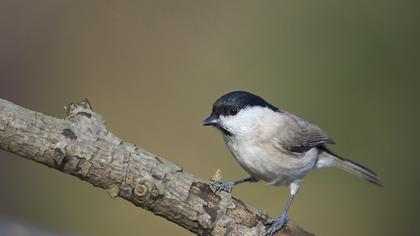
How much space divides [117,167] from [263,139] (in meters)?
0.99

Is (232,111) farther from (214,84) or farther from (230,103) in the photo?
(214,84)

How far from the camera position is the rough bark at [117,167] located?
181 cm

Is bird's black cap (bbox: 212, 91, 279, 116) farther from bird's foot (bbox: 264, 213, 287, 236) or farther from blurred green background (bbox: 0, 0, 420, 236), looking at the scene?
blurred green background (bbox: 0, 0, 420, 236)

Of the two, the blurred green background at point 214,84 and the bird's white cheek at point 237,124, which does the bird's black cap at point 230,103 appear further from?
the blurred green background at point 214,84

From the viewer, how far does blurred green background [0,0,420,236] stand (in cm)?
451

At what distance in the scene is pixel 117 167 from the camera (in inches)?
77.1

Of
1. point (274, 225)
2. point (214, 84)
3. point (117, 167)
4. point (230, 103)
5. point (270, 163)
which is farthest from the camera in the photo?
point (214, 84)

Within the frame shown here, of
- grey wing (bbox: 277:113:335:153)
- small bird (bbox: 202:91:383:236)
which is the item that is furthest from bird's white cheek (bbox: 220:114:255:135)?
grey wing (bbox: 277:113:335:153)

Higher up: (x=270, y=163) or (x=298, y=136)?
(x=298, y=136)

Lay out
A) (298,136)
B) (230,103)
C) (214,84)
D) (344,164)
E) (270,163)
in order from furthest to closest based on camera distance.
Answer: (214,84) → (344,164) → (298,136) → (270,163) → (230,103)

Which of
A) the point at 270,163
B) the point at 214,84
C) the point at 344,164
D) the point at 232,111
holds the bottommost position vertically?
the point at 270,163

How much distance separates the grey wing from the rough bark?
71 centimetres

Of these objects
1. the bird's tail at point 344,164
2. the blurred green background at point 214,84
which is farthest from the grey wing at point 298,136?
the blurred green background at point 214,84

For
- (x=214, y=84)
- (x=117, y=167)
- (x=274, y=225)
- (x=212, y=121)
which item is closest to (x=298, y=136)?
(x=212, y=121)
